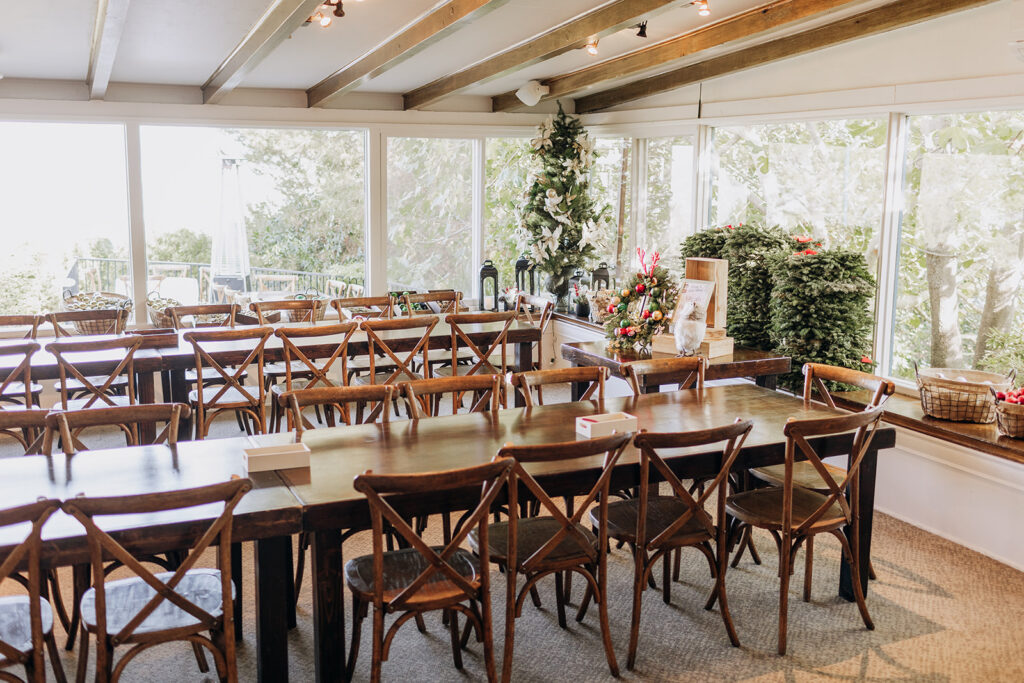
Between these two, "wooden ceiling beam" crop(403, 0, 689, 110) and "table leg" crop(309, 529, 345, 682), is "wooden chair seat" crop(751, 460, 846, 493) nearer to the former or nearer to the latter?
"table leg" crop(309, 529, 345, 682)

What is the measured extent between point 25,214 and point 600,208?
16.2 ft

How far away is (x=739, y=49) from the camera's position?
6.16m

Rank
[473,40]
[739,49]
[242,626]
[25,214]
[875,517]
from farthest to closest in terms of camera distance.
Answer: [25,214] < [739,49] < [473,40] < [875,517] < [242,626]

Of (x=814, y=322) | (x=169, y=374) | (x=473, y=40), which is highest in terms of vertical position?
(x=473, y=40)

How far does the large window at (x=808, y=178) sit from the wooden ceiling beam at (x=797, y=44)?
0.50 metres

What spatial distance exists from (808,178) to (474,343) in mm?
2604

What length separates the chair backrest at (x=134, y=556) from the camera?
85.8 inches

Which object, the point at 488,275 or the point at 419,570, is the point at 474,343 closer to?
the point at 488,275

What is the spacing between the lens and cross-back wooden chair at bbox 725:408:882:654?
311cm

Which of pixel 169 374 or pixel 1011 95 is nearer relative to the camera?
pixel 1011 95

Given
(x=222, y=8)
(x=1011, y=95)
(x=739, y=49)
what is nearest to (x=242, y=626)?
(x=222, y=8)

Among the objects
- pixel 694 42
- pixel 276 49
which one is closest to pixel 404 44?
pixel 276 49

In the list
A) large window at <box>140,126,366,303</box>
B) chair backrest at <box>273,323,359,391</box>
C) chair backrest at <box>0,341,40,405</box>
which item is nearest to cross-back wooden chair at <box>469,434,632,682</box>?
chair backrest at <box>273,323,359,391</box>

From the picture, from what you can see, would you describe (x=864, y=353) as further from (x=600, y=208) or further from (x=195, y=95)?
(x=195, y=95)
